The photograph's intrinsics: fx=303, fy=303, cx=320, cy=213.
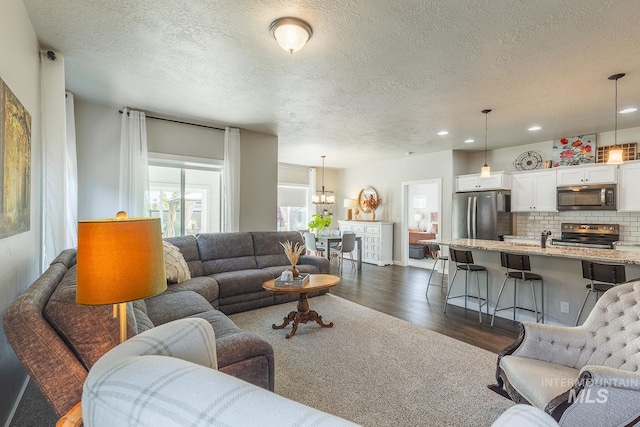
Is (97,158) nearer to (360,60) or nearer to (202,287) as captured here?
(202,287)

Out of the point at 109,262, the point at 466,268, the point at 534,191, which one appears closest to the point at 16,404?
the point at 109,262

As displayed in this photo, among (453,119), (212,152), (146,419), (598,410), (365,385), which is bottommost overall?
(365,385)

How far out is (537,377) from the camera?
1582 mm

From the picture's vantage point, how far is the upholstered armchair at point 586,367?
1206 mm

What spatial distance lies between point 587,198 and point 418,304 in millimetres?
3222

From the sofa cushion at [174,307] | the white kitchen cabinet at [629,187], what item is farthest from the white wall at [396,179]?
the sofa cushion at [174,307]

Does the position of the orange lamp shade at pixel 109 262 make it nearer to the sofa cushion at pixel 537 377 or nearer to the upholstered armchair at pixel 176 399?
the upholstered armchair at pixel 176 399

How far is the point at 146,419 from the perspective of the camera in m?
0.52

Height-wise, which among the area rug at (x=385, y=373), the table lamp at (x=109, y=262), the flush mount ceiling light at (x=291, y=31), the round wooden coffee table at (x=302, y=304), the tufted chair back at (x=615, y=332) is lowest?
the area rug at (x=385, y=373)

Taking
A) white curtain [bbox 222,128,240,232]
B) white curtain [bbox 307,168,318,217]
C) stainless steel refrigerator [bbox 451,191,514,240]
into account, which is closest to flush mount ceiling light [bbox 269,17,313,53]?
white curtain [bbox 222,128,240,232]

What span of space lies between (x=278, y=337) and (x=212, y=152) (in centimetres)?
314

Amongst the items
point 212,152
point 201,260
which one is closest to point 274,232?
point 201,260

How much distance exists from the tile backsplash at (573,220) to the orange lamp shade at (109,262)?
637 cm

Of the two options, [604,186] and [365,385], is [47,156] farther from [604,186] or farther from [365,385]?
[604,186]
